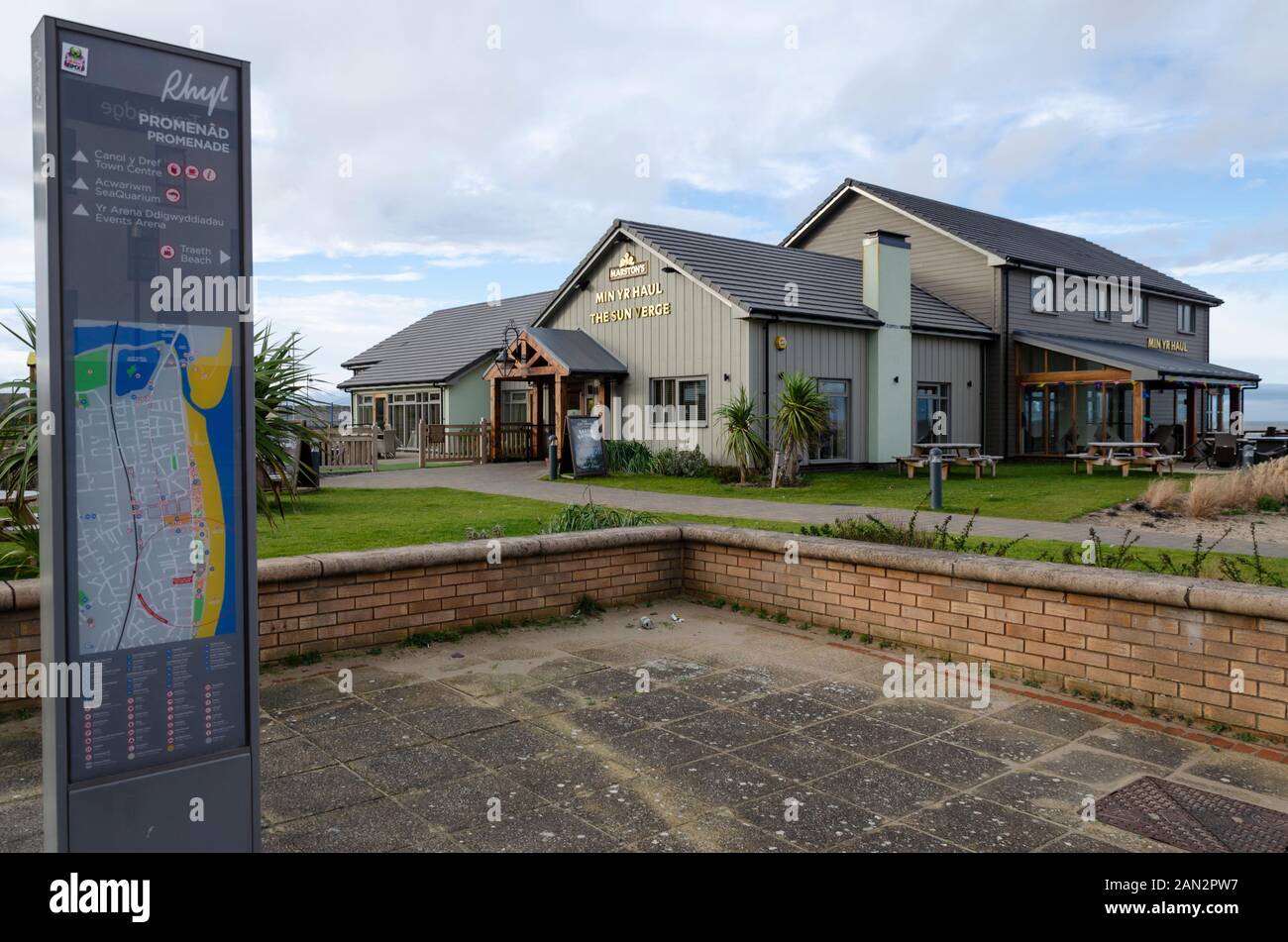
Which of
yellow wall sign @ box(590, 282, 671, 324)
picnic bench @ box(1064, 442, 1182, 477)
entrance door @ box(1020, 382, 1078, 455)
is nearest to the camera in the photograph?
picnic bench @ box(1064, 442, 1182, 477)

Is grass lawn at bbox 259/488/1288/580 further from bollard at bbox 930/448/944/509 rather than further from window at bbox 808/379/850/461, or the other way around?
window at bbox 808/379/850/461

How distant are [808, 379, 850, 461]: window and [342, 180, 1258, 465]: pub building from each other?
5 centimetres

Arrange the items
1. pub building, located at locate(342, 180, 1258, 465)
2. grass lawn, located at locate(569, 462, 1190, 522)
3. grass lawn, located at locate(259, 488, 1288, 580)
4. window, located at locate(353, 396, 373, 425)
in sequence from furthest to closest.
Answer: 1. window, located at locate(353, 396, 373, 425)
2. pub building, located at locate(342, 180, 1258, 465)
3. grass lawn, located at locate(569, 462, 1190, 522)
4. grass lawn, located at locate(259, 488, 1288, 580)

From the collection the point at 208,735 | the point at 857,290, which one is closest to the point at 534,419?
the point at 857,290

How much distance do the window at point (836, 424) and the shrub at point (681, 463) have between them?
273 centimetres

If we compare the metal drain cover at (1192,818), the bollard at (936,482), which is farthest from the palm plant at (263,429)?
the bollard at (936,482)

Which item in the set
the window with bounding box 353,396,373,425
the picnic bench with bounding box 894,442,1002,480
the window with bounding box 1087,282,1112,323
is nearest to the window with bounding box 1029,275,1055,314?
the window with bounding box 1087,282,1112,323

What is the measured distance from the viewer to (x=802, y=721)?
5309 mm

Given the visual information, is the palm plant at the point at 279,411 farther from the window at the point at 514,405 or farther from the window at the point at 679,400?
the window at the point at 514,405

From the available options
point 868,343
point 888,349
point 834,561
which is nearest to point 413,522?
point 834,561

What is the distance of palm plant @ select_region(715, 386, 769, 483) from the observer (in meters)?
19.6

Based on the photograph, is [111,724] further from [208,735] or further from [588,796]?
[588,796]

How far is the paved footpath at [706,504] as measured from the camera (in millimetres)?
11102

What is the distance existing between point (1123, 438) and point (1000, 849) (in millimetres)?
29066
